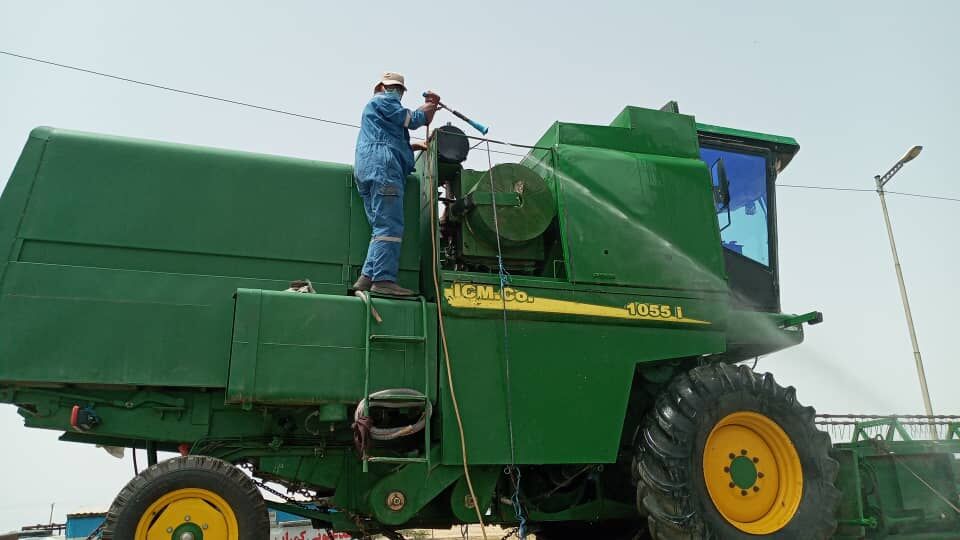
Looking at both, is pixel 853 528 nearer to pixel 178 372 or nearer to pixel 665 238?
pixel 665 238

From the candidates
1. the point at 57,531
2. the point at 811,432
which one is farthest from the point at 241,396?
the point at 57,531

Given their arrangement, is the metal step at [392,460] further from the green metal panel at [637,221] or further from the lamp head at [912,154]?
the lamp head at [912,154]

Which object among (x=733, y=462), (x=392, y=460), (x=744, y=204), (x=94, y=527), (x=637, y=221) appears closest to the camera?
(x=392, y=460)

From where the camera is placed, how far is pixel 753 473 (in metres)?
5.96

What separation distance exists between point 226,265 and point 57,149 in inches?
56.2

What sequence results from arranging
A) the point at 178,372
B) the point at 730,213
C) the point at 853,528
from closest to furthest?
the point at 178,372
the point at 853,528
the point at 730,213

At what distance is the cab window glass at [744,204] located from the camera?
7152 millimetres

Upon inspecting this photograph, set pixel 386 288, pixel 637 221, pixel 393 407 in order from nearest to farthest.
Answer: pixel 393 407 < pixel 386 288 < pixel 637 221

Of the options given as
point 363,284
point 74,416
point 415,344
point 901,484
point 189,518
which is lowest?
point 189,518

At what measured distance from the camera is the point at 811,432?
6.04 meters

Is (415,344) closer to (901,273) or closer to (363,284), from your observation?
(363,284)

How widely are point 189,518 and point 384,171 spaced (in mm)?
2800

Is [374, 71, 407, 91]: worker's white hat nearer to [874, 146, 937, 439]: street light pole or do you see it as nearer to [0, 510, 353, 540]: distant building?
[0, 510, 353, 540]: distant building

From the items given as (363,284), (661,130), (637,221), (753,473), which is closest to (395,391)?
(363,284)
